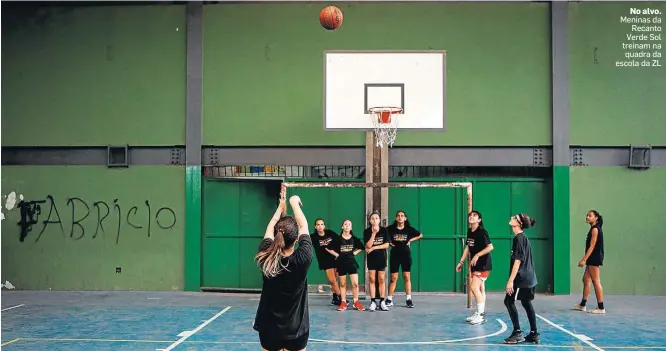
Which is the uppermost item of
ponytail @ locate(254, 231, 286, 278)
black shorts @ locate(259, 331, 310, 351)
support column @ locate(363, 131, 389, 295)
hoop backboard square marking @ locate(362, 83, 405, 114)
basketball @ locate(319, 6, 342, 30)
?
basketball @ locate(319, 6, 342, 30)

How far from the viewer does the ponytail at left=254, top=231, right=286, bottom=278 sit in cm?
503

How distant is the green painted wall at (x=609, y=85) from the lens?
1480 centimetres

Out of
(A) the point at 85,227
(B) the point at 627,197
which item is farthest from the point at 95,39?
(B) the point at 627,197

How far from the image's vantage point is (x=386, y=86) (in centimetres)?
1392

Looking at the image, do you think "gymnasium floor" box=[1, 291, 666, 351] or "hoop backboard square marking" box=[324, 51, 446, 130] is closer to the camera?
"gymnasium floor" box=[1, 291, 666, 351]

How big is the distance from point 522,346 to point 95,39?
11.8 meters

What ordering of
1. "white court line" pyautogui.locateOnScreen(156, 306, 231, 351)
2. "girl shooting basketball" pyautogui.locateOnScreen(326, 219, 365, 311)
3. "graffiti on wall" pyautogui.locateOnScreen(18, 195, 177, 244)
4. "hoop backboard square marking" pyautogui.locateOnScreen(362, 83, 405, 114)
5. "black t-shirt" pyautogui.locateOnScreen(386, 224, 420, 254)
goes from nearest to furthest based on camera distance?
"white court line" pyautogui.locateOnScreen(156, 306, 231, 351) → "girl shooting basketball" pyautogui.locateOnScreen(326, 219, 365, 311) → "black t-shirt" pyautogui.locateOnScreen(386, 224, 420, 254) → "hoop backboard square marking" pyautogui.locateOnScreen(362, 83, 405, 114) → "graffiti on wall" pyautogui.locateOnScreen(18, 195, 177, 244)

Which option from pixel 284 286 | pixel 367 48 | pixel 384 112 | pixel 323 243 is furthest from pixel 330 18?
pixel 284 286

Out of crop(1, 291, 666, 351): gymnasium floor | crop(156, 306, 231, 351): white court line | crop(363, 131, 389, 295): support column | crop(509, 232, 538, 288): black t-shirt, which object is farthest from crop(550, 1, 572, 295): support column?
crop(156, 306, 231, 351): white court line

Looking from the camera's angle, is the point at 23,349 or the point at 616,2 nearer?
the point at 23,349

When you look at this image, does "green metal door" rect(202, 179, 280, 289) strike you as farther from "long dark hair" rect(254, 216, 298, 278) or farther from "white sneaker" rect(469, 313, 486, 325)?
"long dark hair" rect(254, 216, 298, 278)

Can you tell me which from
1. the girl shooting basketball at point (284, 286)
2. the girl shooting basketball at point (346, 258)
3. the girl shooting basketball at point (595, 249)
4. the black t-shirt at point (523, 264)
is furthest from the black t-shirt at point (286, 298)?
the girl shooting basketball at point (595, 249)

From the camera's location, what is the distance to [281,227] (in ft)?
16.6

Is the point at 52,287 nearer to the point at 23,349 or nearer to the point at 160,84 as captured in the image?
the point at 160,84
